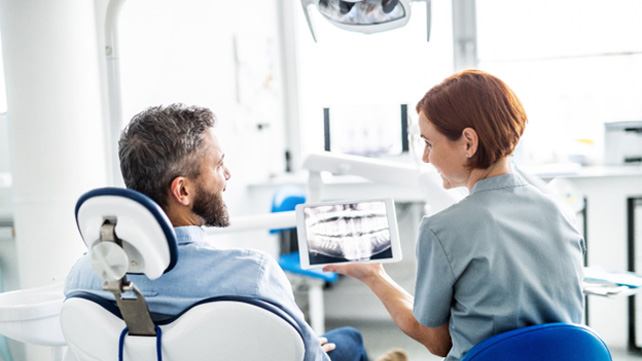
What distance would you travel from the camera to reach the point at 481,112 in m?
1.25

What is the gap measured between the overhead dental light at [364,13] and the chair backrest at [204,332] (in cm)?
87

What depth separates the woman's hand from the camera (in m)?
1.51

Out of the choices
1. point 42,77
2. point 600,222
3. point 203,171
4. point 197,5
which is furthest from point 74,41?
point 600,222

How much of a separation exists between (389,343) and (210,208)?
7.44ft

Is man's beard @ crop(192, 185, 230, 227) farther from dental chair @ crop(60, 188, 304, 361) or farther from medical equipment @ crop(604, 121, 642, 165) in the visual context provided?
medical equipment @ crop(604, 121, 642, 165)

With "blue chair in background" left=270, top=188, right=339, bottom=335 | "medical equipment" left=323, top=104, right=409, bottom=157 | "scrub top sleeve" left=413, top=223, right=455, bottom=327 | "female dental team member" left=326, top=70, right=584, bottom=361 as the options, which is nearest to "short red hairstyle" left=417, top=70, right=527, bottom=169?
"female dental team member" left=326, top=70, right=584, bottom=361

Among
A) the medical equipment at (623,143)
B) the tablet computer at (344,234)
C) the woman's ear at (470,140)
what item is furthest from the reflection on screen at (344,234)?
the medical equipment at (623,143)

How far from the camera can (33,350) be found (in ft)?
6.39

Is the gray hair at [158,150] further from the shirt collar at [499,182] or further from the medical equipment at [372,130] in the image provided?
the medical equipment at [372,130]

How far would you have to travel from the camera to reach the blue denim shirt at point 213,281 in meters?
1.12

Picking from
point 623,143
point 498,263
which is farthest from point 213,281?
point 623,143

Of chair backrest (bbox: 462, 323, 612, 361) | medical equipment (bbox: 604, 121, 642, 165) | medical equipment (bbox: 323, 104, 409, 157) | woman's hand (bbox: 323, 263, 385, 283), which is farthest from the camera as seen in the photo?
medical equipment (bbox: 323, 104, 409, 157)

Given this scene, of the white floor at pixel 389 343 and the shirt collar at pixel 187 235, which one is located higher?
the shirt collar at pixel 187 235

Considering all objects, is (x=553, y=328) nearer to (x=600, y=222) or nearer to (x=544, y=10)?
(x=600, y=222)
